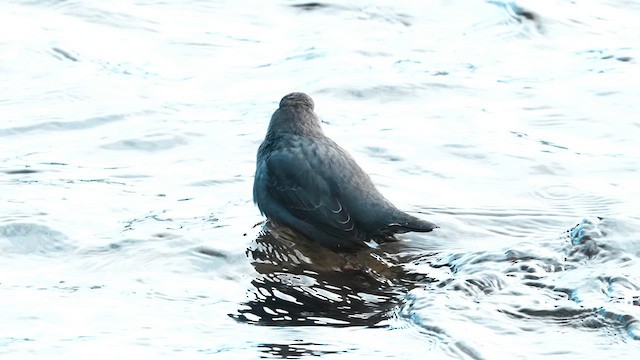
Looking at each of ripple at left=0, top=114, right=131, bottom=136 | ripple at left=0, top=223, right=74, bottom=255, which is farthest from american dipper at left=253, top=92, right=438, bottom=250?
ripple at left=0, top=114, right=131, bottom=136

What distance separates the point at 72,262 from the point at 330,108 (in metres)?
3.53

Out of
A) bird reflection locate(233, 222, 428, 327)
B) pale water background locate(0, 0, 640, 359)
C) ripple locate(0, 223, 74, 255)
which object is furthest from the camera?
ripple locate(0, 223, 74, 255)

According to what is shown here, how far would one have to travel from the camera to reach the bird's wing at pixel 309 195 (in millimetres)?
5895

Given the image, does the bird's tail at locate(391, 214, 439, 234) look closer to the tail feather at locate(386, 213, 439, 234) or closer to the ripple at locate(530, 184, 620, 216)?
the tail feather at locate(386, 213, 439, 234)

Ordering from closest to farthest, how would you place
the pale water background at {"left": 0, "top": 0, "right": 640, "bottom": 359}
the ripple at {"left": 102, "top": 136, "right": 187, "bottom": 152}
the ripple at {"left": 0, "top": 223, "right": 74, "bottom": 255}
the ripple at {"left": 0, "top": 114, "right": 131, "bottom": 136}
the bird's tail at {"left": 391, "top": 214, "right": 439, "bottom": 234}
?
the pale water background at {"left": 0, "top": 0, "right": 640, "bottom": 359}, the bird's tail at {"left": 391, "top": 214, "right": 439, "bottom": 234}, the ripple at {"left": 0, "top": 223, "right": 74, "bottom": 255}, the ripple at {"left": 102, "top": 136, "right": 187, "bottom": 152}, the ripple at {"left": 0, "top": 114, "right": 131, "bottom": 136}

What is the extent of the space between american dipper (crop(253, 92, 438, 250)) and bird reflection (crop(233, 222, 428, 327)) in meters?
0.11

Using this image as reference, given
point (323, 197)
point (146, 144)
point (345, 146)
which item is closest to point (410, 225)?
point (323, 197)

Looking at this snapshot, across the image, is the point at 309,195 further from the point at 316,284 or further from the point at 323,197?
the point at 316,284

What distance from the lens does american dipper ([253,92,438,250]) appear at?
231 inches

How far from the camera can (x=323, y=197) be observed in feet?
19.6

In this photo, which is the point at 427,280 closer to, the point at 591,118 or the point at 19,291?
the point at 19,291

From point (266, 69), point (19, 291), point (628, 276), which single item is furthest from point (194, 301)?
point (266, 69)

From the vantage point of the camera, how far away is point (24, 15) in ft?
37.1

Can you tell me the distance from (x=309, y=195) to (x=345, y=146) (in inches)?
72.3
